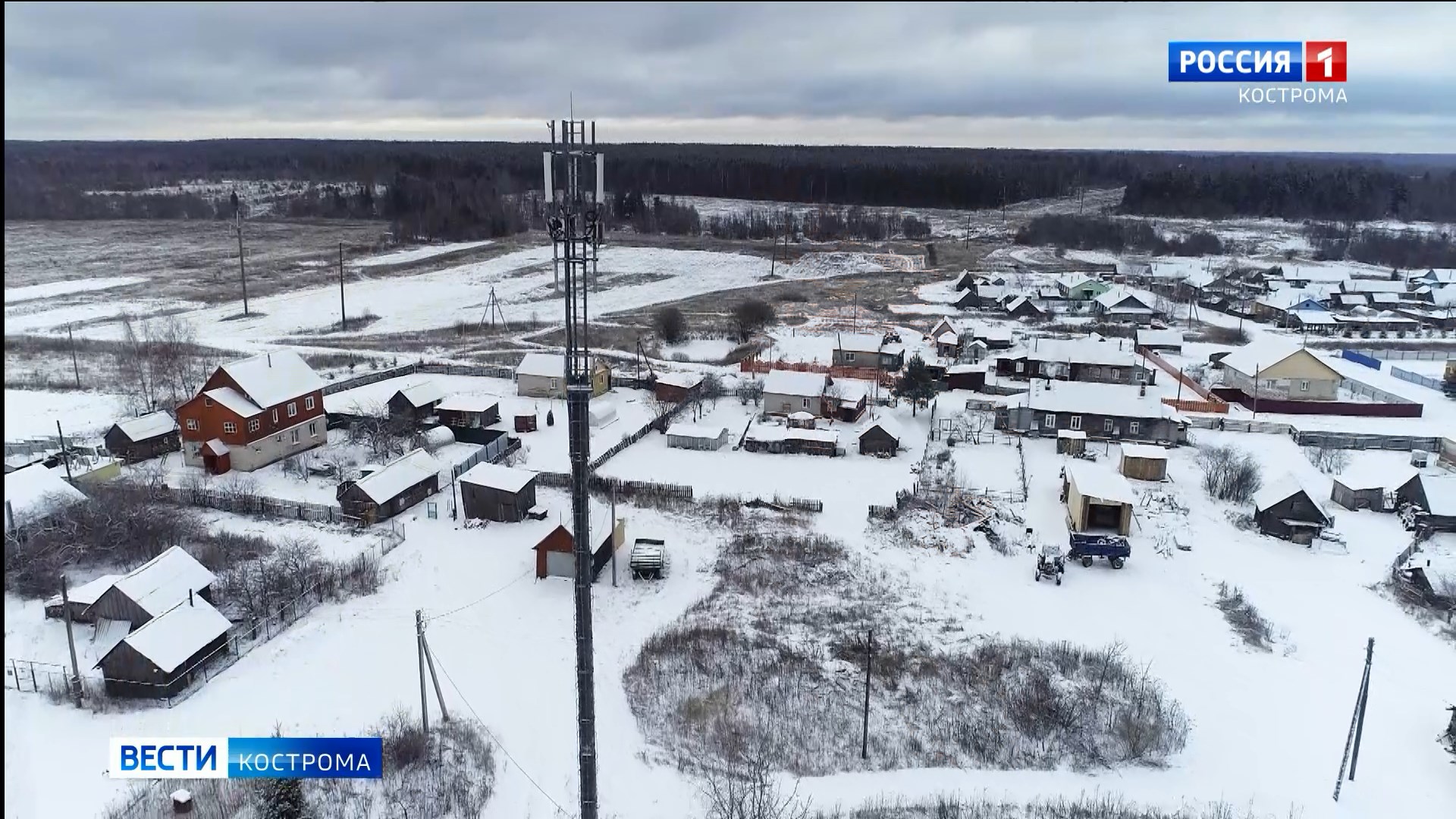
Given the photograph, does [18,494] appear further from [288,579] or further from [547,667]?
[547,667]

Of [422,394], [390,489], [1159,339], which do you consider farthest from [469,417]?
[1159,339]

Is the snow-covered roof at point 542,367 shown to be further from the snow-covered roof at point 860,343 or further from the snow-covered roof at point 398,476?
the snow-covered roof at point 860,343

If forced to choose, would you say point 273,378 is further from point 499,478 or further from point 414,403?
point 499,478

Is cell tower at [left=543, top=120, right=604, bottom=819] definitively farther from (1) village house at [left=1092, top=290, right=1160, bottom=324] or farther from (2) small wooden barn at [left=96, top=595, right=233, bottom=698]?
(1) village house at [left=1092, top=290, right=1160, bottom=324]

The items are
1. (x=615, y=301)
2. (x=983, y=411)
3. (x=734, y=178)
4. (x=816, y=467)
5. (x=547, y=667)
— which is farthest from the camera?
(x=734, y=178)

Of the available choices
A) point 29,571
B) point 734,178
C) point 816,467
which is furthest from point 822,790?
point 734,178
